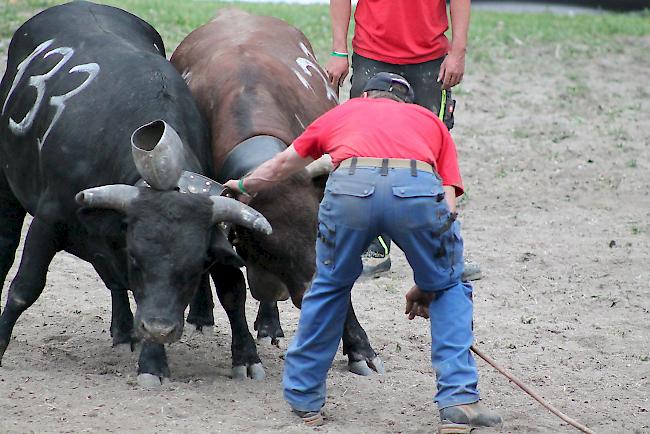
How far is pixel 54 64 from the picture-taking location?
274 inches

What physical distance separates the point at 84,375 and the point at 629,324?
133 inches

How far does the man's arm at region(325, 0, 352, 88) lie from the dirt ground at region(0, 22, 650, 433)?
4.84ft

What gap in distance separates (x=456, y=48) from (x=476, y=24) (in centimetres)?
846

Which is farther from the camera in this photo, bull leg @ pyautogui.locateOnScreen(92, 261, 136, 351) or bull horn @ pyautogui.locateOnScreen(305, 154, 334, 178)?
bull leg @ pyautogui.locateOnScreen(92, 261, 136, 351)

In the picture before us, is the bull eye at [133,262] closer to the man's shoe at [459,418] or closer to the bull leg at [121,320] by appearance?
the bull leg at [121,320]

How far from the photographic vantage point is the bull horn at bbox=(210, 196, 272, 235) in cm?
579

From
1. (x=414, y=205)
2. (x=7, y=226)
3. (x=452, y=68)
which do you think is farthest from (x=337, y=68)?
(x=414, y=205)

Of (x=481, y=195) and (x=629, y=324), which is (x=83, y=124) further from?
(x=481, y=195)

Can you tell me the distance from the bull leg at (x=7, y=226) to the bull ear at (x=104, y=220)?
152 cm

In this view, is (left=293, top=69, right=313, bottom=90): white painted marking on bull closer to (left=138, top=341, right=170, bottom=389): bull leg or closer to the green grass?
(left=138, top=341, right=170, bottom=389): bull leg

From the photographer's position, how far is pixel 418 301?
18.5ft

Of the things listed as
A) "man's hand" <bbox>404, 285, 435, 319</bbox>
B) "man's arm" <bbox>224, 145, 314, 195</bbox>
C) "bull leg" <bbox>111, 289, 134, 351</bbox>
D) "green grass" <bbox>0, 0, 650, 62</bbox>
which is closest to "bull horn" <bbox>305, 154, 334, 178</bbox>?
"man's arm" <bbox>224, 145, 314, 195</bbox>

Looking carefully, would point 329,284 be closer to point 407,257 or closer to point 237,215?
point 407,257

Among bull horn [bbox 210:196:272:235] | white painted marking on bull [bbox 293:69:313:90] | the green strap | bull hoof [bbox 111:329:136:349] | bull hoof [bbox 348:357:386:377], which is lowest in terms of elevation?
bull hoof [bbox 111:329:136:349]
